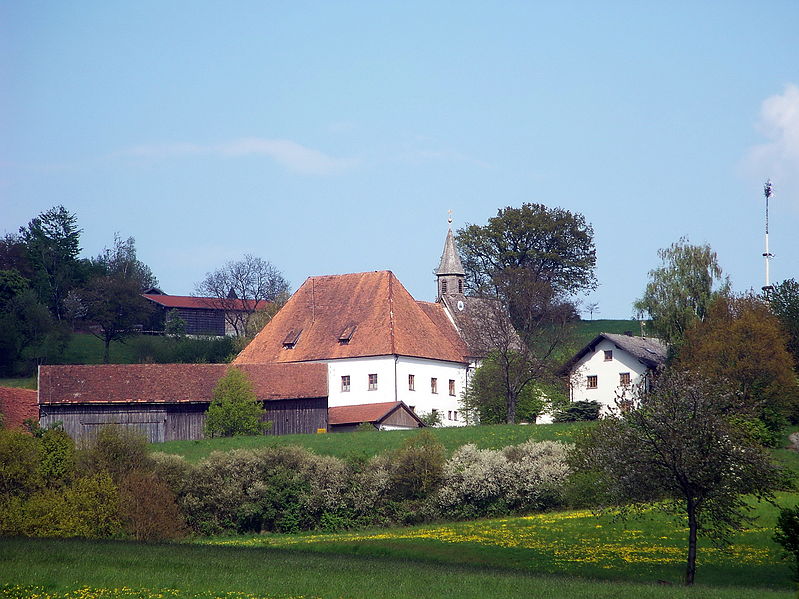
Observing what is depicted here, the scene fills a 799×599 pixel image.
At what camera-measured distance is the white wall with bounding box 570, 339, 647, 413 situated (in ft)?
Result: 261

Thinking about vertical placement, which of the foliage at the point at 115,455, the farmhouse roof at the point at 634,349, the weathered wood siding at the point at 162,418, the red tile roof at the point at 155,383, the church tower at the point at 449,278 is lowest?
the foliage at the point at 115,455

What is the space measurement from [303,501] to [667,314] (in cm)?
3421

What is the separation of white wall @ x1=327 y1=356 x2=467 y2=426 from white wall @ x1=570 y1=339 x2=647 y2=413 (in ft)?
32.2

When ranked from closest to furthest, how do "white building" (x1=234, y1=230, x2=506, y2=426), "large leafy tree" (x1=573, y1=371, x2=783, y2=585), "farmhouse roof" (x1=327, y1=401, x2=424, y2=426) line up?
"large leafy tree" (x1=573, y1=371, x2=783, y2=585)
"farmhouse roof" (x1=327, y1=401, x2=424, y2=426)
"white building" (x1=234, y1=230, x2=506, y2=426)

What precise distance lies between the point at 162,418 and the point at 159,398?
3.74 ft

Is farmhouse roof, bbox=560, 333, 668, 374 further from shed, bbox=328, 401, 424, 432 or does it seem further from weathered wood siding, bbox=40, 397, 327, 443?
weathered wood siding, bbox=40, 397, 327, 443

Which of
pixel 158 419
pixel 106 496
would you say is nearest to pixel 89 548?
pixel 106 496

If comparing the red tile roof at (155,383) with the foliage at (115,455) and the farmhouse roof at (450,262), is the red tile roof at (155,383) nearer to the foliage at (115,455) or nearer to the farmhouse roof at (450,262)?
the foliage at (115,455)

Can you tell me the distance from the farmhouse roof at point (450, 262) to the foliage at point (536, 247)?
34.0 ft

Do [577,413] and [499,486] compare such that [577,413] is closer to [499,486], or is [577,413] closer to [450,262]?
[450,262]

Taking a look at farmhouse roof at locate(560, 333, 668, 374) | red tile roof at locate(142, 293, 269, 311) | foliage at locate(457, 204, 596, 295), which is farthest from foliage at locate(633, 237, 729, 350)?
red tile roof at locate(142, 293, 269, 311)

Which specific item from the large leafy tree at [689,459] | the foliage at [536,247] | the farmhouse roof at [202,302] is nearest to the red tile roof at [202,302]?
the farmhouse roof at [202,302]

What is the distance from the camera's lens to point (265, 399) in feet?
229

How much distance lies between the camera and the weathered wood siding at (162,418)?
66.2 metres
